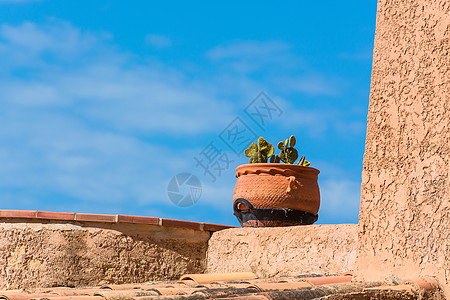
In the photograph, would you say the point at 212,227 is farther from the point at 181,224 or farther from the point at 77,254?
the point at 77,254

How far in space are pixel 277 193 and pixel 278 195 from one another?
0.02 m

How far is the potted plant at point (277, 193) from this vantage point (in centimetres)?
422

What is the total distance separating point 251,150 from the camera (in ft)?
15.0

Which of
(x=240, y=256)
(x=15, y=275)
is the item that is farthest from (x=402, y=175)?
(x=15, y=275)

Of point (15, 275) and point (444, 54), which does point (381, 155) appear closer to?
point (444, 54)

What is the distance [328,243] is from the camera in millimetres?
3525

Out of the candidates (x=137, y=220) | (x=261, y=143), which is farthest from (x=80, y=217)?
(x=261, y=143)

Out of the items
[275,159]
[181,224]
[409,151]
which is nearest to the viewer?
[409,151]

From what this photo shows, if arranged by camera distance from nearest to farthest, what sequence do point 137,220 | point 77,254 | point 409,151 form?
point 409,151 < point 77,254 < point 137,220

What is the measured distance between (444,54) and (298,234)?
1.87 metres

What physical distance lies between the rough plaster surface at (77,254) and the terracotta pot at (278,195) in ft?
2.57

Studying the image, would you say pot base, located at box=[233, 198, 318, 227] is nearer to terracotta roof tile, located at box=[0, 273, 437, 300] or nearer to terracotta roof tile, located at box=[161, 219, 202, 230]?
terracotta roof tile, located at box=[161, 219, 202, 230]

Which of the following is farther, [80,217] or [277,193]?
[277,193]

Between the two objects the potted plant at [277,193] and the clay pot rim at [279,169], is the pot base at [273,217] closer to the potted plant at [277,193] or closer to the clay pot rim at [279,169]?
the potted plant at [277,193]
